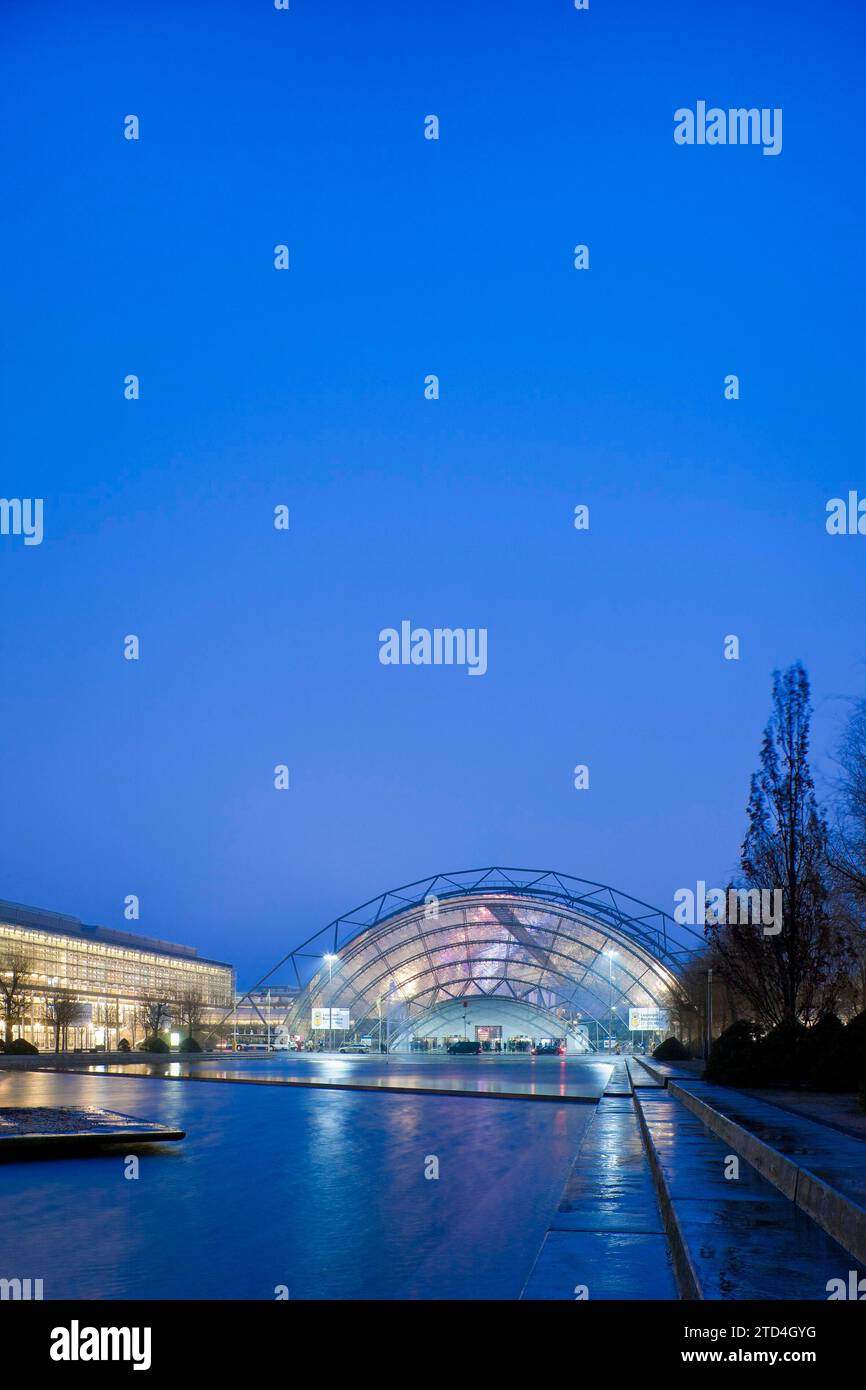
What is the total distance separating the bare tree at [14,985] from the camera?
91756 millimetres

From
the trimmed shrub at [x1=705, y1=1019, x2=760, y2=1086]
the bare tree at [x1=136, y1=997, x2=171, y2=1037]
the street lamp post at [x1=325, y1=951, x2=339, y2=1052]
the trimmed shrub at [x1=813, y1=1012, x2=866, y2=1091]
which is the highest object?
the trimmed shrub at [x1=813, y1=1012, x2=866, y2=1091]

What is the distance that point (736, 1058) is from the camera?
118ft

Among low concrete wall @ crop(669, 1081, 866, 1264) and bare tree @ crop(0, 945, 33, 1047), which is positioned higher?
low concrete wall @ crop(669, 1081, 866, 1264)

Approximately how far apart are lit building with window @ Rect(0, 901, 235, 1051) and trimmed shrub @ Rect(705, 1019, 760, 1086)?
305 feet

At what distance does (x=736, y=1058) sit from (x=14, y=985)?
71705 mm

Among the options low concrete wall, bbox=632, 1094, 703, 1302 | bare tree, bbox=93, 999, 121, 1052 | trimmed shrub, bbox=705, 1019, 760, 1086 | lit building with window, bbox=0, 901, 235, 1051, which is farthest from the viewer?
bare tree, bbox=93, 999, 121, 1052

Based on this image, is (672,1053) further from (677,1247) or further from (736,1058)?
(677,1247)

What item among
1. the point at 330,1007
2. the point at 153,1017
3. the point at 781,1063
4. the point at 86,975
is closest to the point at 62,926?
the point at 86,975

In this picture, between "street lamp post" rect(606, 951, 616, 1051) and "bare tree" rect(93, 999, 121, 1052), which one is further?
"bare tree" rect(93, 999, 121, 1052)

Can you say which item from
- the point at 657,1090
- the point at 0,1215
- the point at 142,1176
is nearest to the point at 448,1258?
the point at 0,1215

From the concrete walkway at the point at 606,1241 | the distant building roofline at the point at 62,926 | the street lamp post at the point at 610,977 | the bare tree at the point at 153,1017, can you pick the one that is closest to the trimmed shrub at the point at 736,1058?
the concrete walkway at the point at 606,1241

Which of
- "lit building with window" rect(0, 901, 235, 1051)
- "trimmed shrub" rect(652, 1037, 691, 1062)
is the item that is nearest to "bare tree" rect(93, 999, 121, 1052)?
"lit building with window" rect(0, 901, 235, 1051)

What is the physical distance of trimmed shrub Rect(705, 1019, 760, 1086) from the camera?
A: 3409 centimetres

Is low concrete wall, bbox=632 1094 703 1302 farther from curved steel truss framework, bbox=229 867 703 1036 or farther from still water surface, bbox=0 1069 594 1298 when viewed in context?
curved steel truss framework, bbox=229 867 703 1036
